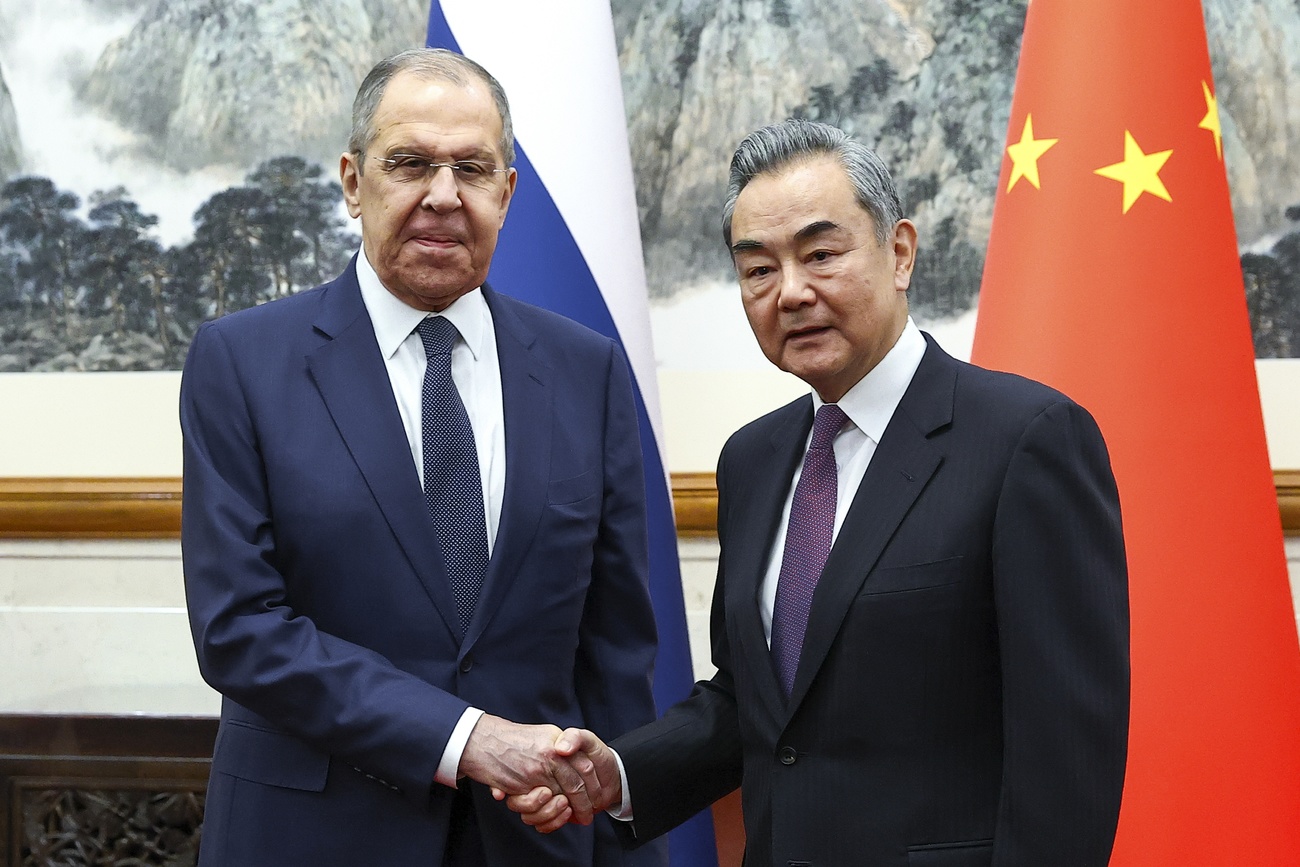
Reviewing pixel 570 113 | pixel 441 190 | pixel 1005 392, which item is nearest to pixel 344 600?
pixel 441 190

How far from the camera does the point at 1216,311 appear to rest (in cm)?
250

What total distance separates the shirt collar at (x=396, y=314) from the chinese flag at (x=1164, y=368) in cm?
117

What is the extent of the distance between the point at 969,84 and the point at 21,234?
8.18 feet

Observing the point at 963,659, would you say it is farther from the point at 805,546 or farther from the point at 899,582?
the point at 805,546

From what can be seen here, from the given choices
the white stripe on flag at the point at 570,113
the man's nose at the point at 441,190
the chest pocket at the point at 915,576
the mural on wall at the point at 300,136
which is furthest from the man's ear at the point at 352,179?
the mural on wall at the point at 300,136

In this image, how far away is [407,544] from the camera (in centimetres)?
173

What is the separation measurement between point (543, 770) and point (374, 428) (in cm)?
51

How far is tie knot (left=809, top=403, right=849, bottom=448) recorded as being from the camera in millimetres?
1600

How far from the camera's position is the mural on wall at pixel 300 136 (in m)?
3.23

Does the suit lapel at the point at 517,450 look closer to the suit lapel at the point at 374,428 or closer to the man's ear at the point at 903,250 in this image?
the suit lapel at the point at 374,428

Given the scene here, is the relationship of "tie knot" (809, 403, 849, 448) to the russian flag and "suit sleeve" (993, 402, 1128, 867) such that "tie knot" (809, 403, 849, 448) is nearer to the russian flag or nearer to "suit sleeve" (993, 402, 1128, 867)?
"suit sleeve" (993, 402, 1128, 867)

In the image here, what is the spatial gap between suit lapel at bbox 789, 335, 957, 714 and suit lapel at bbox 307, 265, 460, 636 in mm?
534

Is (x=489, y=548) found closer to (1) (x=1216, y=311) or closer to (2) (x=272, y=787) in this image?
(2) (x=272, y=787)

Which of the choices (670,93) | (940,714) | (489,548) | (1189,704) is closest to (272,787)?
(489,548)
